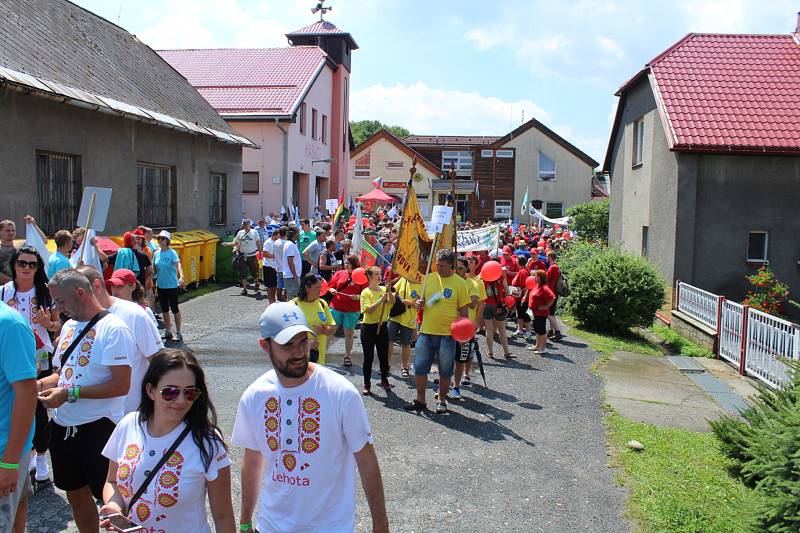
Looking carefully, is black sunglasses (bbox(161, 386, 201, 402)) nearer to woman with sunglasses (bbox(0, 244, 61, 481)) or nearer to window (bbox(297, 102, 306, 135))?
woman with sunglasses (bbox(0, 244, 61, 481))

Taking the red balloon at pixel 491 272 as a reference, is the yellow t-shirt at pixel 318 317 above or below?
below

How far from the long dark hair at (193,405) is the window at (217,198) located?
17.9 meters

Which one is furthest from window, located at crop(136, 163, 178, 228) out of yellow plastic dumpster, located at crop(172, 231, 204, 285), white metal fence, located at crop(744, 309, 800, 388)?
white metal fence, located at crop(744, 309, 800, 388)

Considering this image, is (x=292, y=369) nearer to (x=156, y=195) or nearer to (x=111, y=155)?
(x=111, y=155)

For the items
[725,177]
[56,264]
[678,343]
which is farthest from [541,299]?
[725,177]

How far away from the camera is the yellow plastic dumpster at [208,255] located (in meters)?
17.8

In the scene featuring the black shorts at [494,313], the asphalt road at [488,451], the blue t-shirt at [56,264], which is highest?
the blue t-shirt at [56,264]

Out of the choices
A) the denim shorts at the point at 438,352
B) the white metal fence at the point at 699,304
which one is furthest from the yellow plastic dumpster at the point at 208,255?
the white metal fence at the point at 699,304

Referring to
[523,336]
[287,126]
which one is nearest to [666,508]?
[523,336]

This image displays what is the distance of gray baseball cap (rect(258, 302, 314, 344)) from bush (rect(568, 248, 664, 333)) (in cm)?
1233

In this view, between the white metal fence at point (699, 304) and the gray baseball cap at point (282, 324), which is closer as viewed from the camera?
the gray baseball cap at point (282, 324)

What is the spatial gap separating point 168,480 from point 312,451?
62 centimetres

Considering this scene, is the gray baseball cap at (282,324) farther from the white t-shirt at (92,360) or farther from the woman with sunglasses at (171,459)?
the white t-shirt at (92,360)

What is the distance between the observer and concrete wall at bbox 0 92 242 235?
38.7 feet
